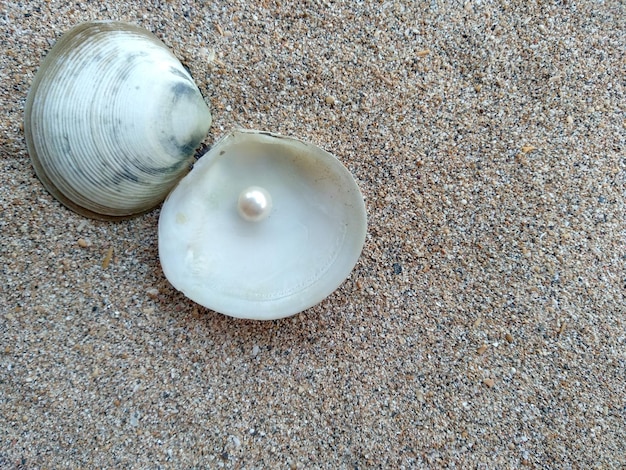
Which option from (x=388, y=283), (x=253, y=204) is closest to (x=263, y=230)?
(x=253, y=204)

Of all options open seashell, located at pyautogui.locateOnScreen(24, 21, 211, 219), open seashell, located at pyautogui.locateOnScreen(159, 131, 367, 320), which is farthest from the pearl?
open seashell, located at pyautogui.locateOnScreen(24, 21, 211, 219)

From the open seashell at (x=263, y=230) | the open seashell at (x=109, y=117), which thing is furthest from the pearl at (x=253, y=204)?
the open seashell at (x=109, y=117)

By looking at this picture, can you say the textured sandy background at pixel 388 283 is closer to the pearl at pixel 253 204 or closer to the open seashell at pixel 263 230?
the open seashell at pixel 263 230

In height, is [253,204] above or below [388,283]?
above

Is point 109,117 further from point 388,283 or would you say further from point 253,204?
point 388,283

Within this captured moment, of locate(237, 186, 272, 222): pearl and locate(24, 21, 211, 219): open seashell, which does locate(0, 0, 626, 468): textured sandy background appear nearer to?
locate(24, 21, 211, 219): open seashell

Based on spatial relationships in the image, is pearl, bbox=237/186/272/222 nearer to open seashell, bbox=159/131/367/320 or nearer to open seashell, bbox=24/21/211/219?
open seashell, bbox=159/131/367/320
